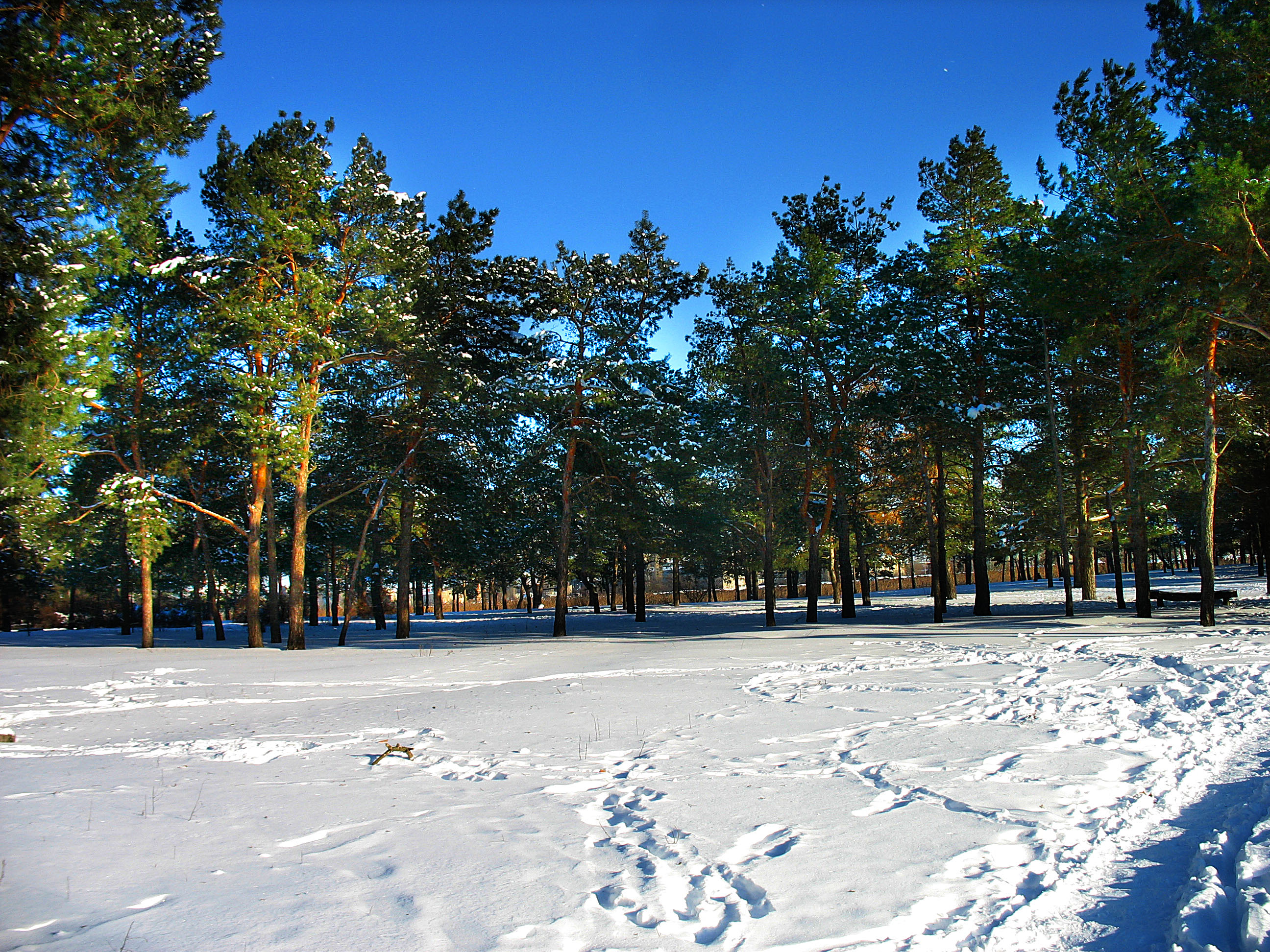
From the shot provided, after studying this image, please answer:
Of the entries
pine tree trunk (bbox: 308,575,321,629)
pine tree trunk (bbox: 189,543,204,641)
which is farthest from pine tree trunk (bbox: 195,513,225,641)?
pine tree trunk (bbox: 308,575,321,629)

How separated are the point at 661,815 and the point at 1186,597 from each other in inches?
961

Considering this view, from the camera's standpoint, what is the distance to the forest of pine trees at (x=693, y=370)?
52.7 ft

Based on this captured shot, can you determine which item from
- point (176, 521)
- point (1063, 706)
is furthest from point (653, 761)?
point (176, 521)

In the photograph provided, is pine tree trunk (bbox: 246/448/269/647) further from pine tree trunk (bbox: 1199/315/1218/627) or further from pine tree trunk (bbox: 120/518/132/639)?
pine tree trunk (bbox: 1199/315/1218/627)

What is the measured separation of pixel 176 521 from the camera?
24.0m

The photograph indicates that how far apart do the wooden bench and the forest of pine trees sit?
9.98ft

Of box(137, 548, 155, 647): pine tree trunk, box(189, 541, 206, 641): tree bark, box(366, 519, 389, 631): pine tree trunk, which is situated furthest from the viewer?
box(366, 519, 389, 631): pine tree trunk

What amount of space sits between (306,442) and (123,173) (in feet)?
33.7

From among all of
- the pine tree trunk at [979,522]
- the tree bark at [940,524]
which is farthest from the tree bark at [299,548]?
the pine tree trunk at [979,522]

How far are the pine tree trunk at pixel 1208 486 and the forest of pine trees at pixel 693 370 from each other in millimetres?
110

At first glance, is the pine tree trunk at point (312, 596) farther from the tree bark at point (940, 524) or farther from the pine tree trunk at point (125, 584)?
the tree bark at point (940, 524)

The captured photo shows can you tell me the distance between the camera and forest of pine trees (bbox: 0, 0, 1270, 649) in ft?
52.7

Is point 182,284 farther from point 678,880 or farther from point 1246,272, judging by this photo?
point 1246,272

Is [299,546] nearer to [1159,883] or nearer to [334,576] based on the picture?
[1159,883]
